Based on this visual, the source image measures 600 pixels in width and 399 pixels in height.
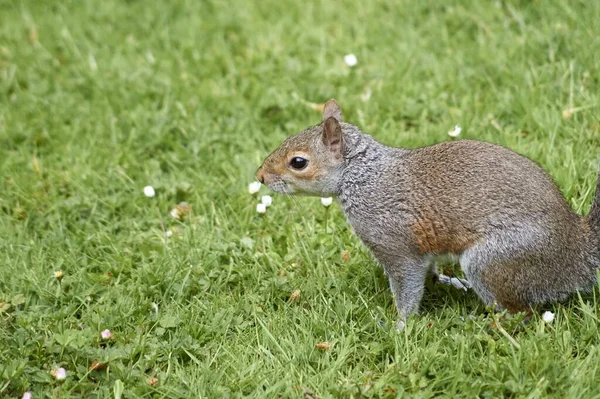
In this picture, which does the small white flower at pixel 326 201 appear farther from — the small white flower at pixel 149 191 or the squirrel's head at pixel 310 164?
the small white flower at pixel 149 191

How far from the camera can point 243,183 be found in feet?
16.8

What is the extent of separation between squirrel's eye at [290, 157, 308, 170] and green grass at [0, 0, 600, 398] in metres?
0.55

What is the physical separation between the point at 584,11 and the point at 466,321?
3011 millimetres

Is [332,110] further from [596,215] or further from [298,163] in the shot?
[596,215]

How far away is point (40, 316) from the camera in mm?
4078

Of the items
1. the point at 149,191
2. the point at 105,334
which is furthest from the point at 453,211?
the point at 149,191

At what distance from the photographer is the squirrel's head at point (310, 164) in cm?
409

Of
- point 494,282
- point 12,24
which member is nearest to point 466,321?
point 494,282

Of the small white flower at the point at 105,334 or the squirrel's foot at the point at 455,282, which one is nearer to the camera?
the small white flower at the point at 105,334

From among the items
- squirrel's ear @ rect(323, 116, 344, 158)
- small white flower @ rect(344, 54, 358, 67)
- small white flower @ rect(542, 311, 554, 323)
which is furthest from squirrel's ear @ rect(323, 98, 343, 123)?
small white flower @ rect(344, 54, 358, 67)

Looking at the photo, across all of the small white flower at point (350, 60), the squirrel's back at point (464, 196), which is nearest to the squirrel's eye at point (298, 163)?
the squirrel's back at point (464, 196)

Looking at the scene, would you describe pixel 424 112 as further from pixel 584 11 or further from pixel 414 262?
pixel 414 262

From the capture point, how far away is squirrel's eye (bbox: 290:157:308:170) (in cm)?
410

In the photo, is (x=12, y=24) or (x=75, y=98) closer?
(x=75, y=98)
